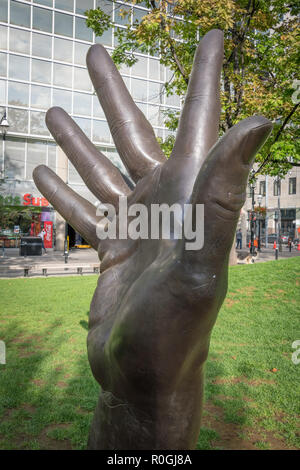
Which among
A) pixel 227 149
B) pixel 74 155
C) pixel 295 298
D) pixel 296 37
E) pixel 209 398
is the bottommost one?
pixel 209 398

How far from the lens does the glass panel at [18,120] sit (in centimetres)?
2666

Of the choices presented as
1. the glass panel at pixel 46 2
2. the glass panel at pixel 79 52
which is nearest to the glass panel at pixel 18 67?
the glass panel at pixel 79 52

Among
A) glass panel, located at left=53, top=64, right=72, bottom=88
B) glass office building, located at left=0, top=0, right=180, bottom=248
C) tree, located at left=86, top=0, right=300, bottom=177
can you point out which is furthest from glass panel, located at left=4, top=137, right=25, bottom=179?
tree, located at left=86, top=0, right=300, bottom=177

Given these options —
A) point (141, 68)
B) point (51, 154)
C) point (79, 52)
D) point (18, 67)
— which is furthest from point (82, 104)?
point (141, 68)

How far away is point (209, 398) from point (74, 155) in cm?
372

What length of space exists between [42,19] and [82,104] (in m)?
6.62

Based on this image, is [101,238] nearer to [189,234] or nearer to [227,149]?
[189,234]

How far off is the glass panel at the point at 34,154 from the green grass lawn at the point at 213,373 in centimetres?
1981

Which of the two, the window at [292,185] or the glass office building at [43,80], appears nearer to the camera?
the glass office building at [43,80]

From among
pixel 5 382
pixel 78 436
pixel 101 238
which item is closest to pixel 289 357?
pixel 78 436

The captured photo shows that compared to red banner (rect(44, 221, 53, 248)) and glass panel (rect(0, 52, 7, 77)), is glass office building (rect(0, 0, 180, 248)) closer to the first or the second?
glass panel (rect(0, 52, 7, 77))

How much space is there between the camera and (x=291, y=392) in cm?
489

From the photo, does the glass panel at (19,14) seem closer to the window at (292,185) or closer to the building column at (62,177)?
the building column at (62,177)

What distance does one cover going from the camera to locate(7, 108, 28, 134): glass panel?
26659 millimetres
